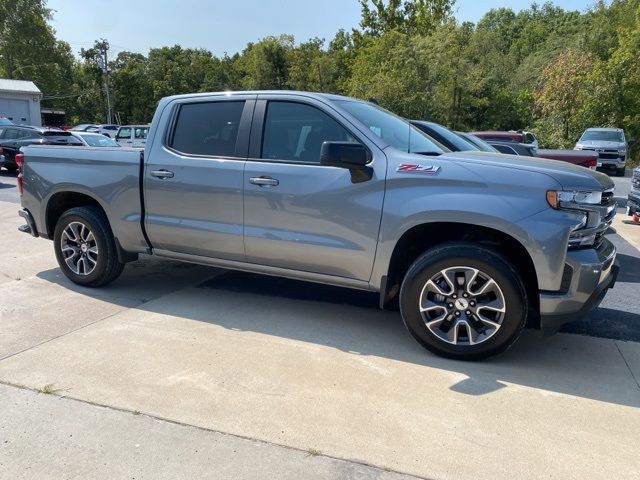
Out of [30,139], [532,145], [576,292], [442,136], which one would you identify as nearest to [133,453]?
[576,292]

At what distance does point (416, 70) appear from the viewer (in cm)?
2923

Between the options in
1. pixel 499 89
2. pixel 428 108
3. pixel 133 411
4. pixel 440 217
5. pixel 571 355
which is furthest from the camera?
pixel 499 89

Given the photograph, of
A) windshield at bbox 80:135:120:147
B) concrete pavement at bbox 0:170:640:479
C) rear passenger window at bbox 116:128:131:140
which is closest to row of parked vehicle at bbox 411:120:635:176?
concrete pavement at bbox 0:170:640:479

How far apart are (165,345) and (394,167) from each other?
224 centimetres

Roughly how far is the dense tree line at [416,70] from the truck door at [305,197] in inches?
989

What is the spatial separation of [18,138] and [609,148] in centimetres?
2099

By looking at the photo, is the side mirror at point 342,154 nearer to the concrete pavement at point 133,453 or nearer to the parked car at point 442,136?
the concrete pavement at point 133,453

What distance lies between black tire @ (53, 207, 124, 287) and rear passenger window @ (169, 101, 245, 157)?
3.73 feet

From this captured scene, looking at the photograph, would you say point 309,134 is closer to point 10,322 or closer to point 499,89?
point 10,322

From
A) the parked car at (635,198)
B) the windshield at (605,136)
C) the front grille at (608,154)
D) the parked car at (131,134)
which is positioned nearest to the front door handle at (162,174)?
the parked car at (635,198)

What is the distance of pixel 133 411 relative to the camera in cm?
321

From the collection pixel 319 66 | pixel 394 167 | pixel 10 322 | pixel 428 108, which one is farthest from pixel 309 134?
pixel 319 66

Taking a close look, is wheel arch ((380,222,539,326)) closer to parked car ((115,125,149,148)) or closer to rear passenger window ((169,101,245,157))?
rear passenger window ((169,101,245,157))

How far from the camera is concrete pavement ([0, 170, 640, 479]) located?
9.10ft
